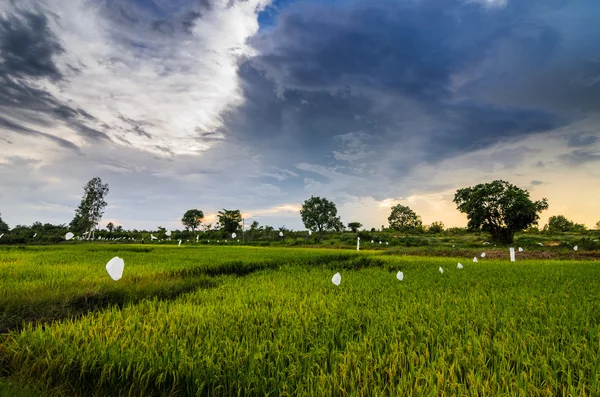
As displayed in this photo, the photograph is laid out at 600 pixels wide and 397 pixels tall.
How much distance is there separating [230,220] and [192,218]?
23.4 meters

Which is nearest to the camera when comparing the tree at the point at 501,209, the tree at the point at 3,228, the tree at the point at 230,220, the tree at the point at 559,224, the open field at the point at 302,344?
the open field at the point at 302,344

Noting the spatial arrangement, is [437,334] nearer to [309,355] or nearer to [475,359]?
[475,359]

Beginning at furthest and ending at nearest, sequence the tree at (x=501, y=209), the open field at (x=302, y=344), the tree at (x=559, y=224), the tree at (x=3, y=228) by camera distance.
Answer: the tree at (x=559, y=224)
the tree at (x=3, y=228)
the tree at (x=501, y=209)
the open field at (x=302, y=344)

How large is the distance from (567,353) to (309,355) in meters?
2.55

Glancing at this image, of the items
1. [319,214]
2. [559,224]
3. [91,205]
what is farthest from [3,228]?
[559,224]

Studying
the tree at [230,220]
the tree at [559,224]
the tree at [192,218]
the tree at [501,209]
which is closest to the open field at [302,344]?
the tree at [501,209]

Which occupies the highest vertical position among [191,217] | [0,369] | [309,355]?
[191,217]

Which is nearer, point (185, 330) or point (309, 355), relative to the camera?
point (309, 355)

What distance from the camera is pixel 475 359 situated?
9.16ft

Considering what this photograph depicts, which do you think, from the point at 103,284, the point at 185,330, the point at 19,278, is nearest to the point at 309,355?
the point at 185,330

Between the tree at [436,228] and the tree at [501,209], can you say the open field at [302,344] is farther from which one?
the tree at [436,228]

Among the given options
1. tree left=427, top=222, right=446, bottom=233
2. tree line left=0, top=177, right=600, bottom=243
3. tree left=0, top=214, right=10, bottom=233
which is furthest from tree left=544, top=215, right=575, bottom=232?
tree left=0, top=214, right=10, bottom=233

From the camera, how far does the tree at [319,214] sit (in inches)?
2392

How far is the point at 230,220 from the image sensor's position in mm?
54312
